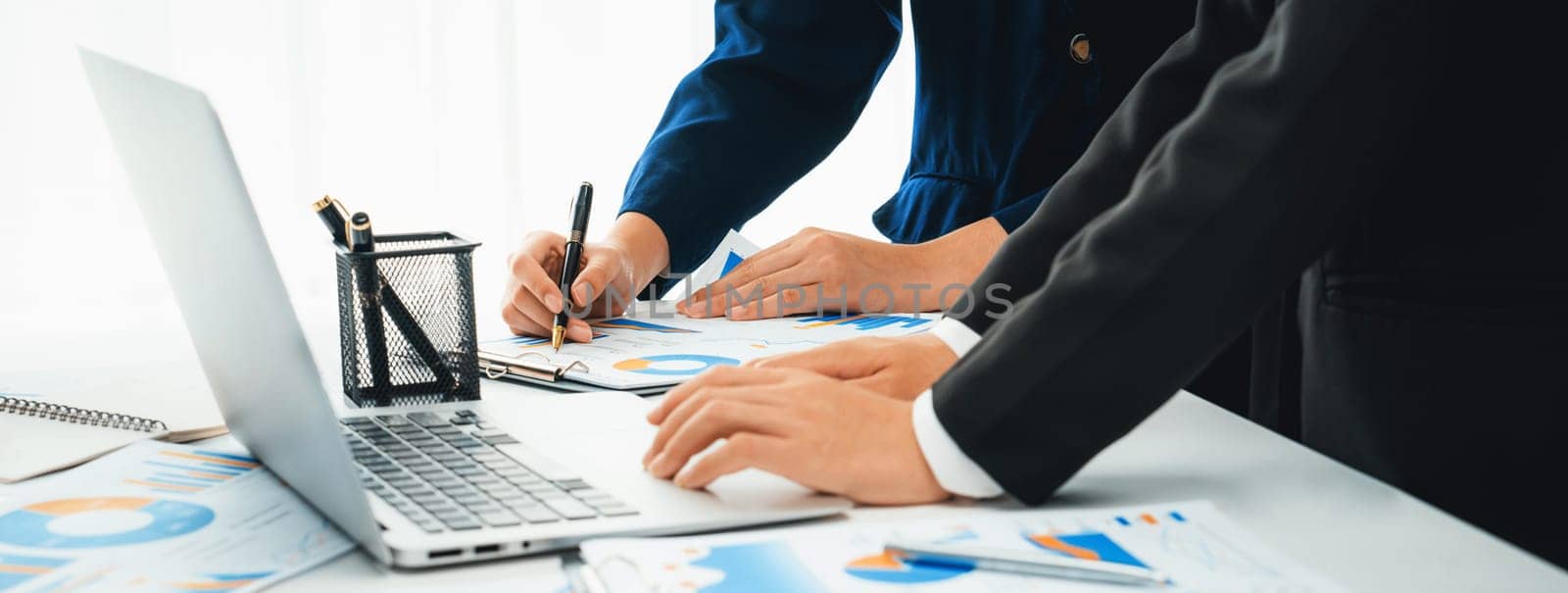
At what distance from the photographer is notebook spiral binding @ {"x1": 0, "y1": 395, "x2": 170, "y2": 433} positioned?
834 mm

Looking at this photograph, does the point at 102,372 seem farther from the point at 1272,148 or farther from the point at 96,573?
the point at 1272,148

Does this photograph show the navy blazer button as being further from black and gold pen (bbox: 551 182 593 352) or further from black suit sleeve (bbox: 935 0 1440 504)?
black suit sleeve (bbox: 935 0 1440 504)

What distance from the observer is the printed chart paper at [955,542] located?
523 millimetres

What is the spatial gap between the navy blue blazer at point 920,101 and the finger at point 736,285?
10 cm

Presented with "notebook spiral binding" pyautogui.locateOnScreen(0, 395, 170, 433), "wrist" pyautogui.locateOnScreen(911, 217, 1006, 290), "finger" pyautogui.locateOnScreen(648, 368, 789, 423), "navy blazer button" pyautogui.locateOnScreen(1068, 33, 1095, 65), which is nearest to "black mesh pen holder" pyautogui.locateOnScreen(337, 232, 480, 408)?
"notebook spiral binding" pyautogui.locateOnScreen(0, 395, 170, 433)

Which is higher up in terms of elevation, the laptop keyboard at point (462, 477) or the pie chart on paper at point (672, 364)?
the laptop keyboard at point (462, 477)

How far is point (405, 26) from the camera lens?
3057 millimetres

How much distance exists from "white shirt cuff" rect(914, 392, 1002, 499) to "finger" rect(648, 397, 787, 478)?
3.0 inches

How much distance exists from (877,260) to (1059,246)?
1.66 ft

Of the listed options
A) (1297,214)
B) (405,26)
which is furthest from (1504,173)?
(405,26)

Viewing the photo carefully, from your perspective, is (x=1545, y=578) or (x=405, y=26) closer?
(x=1545, y=578)

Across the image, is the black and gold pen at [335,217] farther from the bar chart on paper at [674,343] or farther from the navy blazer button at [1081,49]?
the navy blazer button at [1081,49]

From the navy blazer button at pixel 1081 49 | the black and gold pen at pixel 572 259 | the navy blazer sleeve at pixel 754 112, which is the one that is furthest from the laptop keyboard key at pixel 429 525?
the navy blazer button at pixel 1081 49

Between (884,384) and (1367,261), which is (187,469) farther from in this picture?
(1367,261)
